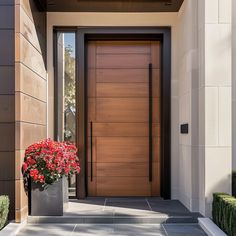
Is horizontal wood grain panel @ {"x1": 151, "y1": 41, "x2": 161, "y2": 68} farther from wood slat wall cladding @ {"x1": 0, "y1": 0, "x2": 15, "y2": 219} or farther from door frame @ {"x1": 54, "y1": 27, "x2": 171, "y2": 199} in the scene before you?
wood slat wall cladding @ {"x1": 0, "y1": 0, "x2": 15, "y2": 219}

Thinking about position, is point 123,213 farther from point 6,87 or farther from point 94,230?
point 6,87

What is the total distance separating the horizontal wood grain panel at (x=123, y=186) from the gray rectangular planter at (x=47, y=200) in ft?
4.98

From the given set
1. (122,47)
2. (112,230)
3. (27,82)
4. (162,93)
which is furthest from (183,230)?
(122,47)

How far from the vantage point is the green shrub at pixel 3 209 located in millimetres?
4406

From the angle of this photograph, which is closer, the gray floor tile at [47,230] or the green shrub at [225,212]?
the green shrub at [225,212]

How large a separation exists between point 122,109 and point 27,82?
201cm

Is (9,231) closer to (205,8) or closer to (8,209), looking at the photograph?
(8,209)

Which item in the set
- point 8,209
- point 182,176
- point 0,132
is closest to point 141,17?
point 182,176

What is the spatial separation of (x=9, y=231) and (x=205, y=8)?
11.6 feet

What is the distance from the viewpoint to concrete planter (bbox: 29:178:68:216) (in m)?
5.23

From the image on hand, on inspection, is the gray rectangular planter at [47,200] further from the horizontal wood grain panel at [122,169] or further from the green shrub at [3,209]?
the horizontal wood grain panel at [122,169]

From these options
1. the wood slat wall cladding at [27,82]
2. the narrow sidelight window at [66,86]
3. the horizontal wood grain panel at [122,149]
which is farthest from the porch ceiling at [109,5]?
the horizontal wood grain panel at [122,149]

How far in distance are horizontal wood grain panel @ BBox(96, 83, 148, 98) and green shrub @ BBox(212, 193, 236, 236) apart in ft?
8.04

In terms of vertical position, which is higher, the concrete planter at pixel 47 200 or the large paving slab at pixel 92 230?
the concrete planter at pixel 47 200
